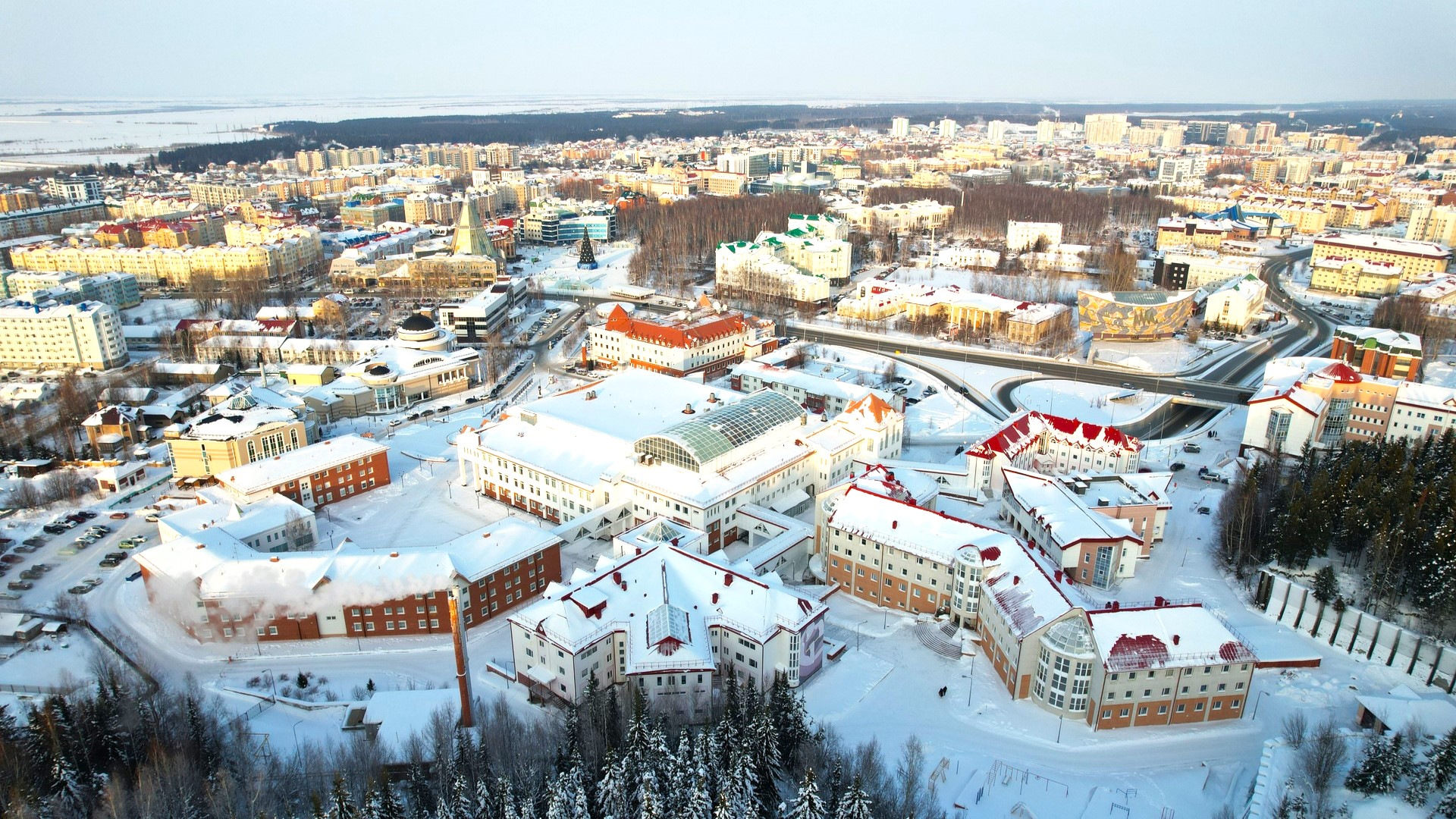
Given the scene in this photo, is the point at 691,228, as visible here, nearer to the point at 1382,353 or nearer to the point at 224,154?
the point at 1382,353

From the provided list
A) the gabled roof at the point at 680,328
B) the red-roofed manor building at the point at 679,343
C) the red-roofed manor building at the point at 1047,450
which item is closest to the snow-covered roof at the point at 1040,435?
the red-roofed manor building at the point at 1047,450

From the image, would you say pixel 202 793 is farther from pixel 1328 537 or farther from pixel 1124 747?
pixel 1328 537

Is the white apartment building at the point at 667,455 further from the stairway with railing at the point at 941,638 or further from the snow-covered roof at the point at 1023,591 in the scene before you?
the snow-covered roof at the point at 1023,591

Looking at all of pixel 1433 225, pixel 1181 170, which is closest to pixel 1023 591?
pixel 1433 225

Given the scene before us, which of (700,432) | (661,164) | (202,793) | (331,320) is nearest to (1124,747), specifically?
(700,432)

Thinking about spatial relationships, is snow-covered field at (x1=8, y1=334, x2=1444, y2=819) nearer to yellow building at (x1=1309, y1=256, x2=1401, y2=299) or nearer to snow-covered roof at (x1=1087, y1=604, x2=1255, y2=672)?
snow-covered roof at (x1=1087, y1=604, x2=1255, y2=672)

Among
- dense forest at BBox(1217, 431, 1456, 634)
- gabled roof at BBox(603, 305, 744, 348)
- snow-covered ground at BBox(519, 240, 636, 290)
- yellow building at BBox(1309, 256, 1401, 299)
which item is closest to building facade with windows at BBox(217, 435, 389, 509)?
gabled roof at BBox(603, 305, 744, 348)
